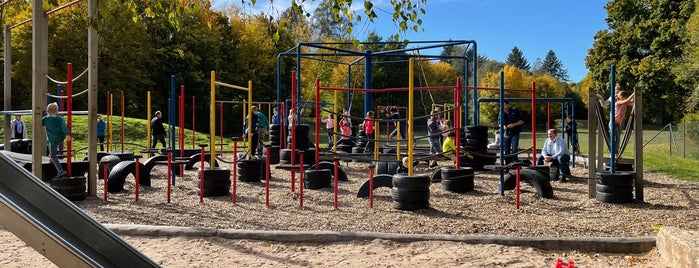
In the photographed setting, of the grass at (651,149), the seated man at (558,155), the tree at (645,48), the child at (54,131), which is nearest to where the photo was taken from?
the child at (54,131)

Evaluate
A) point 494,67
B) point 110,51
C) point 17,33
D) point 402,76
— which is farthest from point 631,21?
point 494,67

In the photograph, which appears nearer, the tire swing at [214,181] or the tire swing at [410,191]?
the tire swing at [410,191]

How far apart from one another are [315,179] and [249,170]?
1.61 m

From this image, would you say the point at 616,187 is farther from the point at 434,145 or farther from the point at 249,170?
the point at 434,145

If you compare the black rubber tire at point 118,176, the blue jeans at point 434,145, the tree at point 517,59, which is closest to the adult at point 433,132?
the blue jeans at point 434,145

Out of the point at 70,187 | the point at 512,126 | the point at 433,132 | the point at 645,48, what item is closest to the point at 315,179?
the point at 70,187

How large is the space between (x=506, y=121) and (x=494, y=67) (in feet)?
354

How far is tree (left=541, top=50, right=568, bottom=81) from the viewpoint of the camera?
13225 cm

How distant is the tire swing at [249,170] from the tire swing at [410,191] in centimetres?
403

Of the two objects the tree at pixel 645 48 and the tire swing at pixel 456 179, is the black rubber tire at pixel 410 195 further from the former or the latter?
the tree at pixel 645 48

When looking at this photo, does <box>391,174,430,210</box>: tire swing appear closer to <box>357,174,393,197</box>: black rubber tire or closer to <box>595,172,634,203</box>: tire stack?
<box>357,174,393,197</box>: black rubber tire

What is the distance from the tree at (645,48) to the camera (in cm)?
3591

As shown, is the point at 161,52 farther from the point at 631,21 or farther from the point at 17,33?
the point at 631,21

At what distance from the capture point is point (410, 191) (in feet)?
25.0
